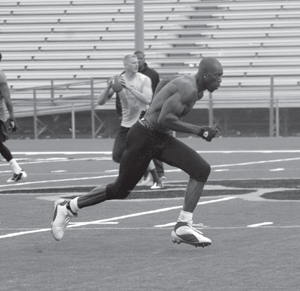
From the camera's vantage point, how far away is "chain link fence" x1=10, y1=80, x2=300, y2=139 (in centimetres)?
2733

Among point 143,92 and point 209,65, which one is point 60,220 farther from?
point 143,92

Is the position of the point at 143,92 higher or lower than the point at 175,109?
lower

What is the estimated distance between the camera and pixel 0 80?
14.5 metres

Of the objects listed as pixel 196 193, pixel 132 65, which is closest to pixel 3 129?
pixel 132 65

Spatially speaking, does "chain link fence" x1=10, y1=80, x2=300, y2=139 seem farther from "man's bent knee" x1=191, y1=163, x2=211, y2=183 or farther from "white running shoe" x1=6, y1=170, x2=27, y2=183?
"man's bent knee" x1=191, y1=163, x2=211, y2=183

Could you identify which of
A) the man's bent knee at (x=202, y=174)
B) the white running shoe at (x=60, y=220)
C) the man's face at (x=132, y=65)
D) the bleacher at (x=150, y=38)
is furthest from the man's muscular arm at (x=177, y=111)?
the bleacher at (x=150, y=38)

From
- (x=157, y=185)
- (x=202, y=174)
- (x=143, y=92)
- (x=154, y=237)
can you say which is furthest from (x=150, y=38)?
(x=202, y=174)

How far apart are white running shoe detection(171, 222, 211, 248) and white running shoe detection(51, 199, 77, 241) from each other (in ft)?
3.17

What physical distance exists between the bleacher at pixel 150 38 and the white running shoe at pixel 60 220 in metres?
21.6

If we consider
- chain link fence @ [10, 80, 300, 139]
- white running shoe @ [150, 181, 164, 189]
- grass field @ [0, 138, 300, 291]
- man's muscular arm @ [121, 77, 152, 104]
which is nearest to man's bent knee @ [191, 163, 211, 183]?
grass field @ [0, 138, 300, 291]

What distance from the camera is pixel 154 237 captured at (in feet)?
28.2

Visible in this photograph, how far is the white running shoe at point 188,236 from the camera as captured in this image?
788 cm

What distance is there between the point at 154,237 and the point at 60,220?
2.98ft

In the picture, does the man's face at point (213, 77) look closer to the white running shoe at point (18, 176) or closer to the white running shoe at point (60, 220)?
the white running shoe at point (60, 220)
